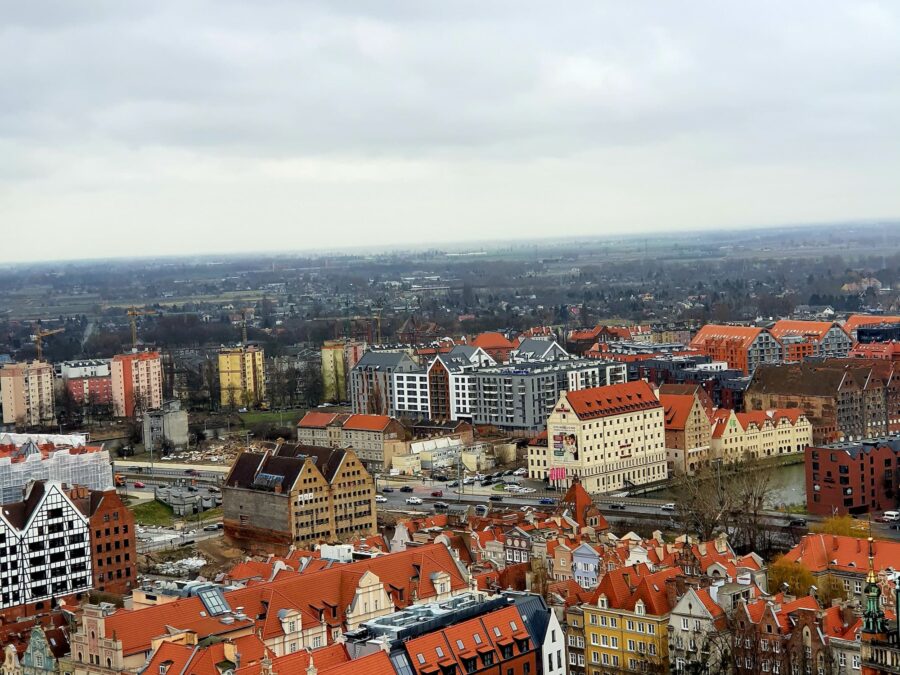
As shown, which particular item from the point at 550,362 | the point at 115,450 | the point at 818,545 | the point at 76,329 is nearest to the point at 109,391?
the point at 115,450

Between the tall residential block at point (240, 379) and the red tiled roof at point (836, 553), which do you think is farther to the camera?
the tall residential block at point (240, 379)

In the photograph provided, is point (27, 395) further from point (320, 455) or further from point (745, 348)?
point (320, 455)

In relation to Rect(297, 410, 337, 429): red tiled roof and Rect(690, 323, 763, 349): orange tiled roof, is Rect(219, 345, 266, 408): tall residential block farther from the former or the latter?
Rect(690, 323, 763, 349): orange tiled roof

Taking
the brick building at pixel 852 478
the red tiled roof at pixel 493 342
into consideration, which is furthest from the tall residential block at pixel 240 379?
the brick building at pixel 852 478

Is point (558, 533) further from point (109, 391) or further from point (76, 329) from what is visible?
point (76, 329)

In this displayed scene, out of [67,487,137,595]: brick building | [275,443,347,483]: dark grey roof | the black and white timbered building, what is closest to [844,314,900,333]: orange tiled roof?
[275,443,347,483]: dark grey roof

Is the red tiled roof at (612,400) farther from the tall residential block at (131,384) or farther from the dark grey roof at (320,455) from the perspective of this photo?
the tall residential block at (131,384)
